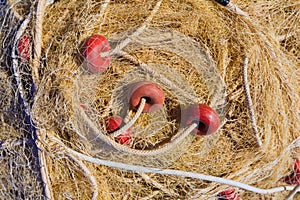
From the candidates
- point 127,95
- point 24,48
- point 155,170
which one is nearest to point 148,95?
point 127,95

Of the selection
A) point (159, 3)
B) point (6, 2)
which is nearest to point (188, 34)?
point (159, 3)

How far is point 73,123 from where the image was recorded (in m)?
1.25

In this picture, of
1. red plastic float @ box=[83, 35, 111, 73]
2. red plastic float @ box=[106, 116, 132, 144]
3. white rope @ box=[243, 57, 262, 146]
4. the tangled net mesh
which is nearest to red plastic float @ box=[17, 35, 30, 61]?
the tangled net mesh

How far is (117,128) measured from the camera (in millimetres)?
1264

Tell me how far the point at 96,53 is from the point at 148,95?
17 centimetres

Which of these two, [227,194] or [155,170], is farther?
[227,194]

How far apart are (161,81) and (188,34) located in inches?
6.4

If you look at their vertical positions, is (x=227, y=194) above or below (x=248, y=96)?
below

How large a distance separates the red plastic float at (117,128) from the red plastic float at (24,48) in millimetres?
279

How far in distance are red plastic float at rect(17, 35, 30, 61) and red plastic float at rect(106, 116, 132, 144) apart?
0.92 feet

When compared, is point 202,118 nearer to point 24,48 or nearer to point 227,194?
point 227,194

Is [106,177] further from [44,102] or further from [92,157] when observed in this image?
[44,102]

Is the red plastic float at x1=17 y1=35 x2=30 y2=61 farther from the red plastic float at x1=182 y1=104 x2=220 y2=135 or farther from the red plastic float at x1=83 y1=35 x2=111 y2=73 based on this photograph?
the red plastic float at x1=182 y1=104 x2=220 y2=135

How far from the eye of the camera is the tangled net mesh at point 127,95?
4.14ft
